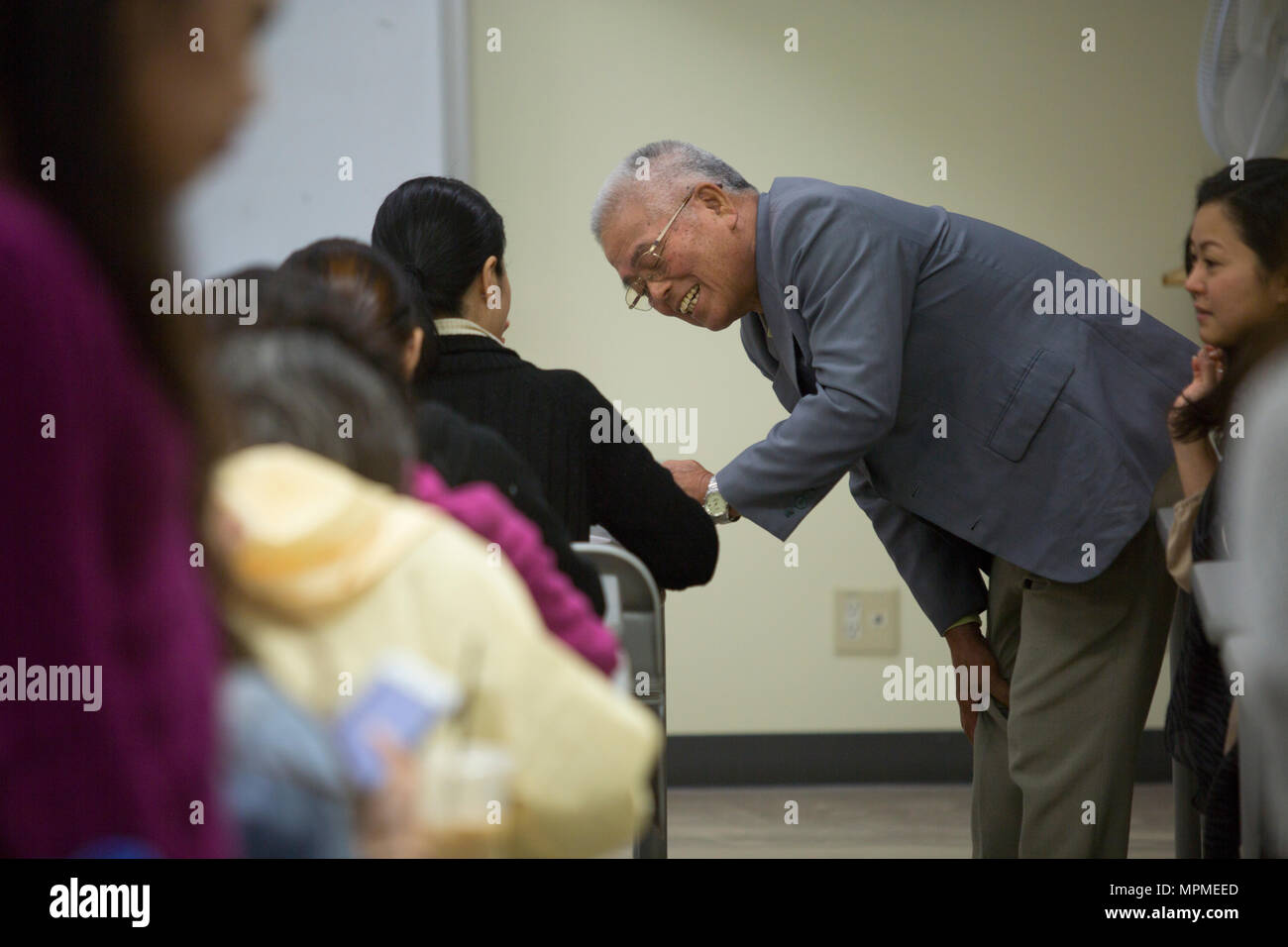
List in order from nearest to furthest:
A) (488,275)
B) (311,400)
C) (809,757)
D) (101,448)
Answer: (101,448), (311,400), (488,275), (809,757)

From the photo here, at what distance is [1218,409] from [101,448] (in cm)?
115

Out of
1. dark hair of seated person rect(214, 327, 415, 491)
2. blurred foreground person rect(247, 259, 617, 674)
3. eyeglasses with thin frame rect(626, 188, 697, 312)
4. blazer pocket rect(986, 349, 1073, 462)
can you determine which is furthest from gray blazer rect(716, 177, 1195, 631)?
dark hair of seated person rect(214, 327, 415, 491)

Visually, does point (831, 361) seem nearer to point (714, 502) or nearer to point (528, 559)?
point (714, 502)

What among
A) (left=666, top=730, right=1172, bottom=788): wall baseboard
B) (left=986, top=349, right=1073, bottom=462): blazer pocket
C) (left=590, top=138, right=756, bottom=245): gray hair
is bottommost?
(left=666, top=730, right=1172, bottom=788): wall baseboard

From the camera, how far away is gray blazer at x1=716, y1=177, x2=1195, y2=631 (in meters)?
1.50

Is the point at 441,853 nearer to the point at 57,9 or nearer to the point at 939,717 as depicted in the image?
the point at 57,9

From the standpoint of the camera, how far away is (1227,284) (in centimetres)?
137

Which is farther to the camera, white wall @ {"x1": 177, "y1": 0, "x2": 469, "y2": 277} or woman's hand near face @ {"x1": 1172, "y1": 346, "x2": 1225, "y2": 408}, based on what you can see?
woman's hand near face @ {"x1": 1172, "y1": 346, "x2": 1225, "y2": 408}

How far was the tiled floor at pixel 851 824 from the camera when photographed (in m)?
1.45

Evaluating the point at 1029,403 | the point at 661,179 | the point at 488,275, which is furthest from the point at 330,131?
the point at 1029,403

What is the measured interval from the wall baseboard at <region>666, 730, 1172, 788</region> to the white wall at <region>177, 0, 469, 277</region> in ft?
3.59

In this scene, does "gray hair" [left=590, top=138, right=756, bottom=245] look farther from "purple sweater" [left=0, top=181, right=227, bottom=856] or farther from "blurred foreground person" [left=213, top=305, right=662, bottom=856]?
"purple sweater" [left=0, top=181, right=227, bottom=856]

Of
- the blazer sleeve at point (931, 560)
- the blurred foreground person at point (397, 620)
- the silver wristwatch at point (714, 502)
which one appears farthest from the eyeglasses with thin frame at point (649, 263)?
the blurred foreground person at point (397, 620)

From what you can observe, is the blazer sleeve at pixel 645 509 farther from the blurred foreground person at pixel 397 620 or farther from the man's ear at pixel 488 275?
the blurred foreground person at pixel 397 620
